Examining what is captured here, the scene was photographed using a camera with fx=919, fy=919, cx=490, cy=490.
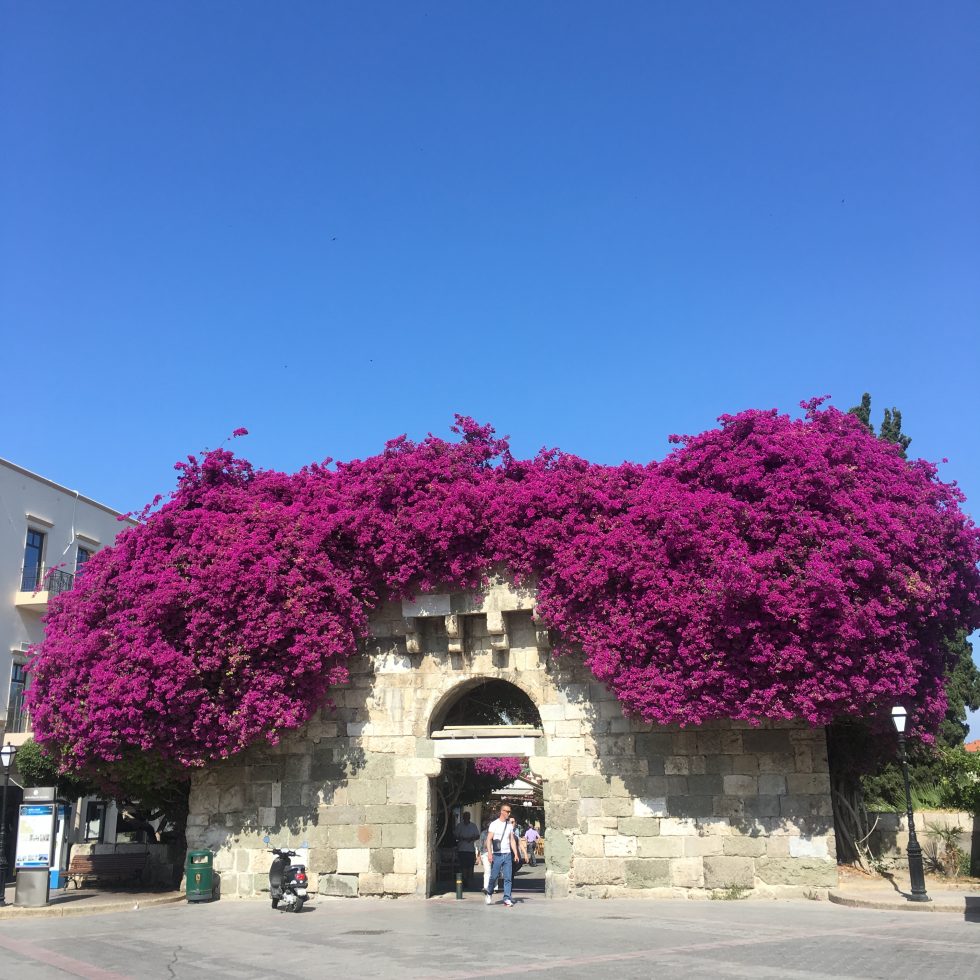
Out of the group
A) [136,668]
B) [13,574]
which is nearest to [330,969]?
[136,668]

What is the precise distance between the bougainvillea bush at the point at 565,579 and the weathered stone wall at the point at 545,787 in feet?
2.40

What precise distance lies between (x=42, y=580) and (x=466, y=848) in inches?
604

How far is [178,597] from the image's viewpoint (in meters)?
15.0

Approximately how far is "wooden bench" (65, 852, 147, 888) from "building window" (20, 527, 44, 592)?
29.7ft

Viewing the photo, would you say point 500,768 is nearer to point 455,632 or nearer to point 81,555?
point 455,632

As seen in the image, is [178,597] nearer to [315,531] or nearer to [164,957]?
[315,531]

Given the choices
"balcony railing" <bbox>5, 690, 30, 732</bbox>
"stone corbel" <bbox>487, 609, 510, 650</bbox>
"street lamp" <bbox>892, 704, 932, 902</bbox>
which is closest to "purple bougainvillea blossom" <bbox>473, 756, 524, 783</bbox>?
"stone corbel" <bbox>487, 609, 510, 650</bbox>

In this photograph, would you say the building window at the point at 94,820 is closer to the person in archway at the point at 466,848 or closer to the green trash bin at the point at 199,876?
the green trash bin at the point at 199,876

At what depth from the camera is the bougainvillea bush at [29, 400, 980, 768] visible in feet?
42.7

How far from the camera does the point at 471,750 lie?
1518 cm

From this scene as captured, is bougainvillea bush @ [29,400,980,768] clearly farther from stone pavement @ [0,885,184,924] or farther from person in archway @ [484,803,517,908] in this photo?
person in archway @ [484,803,517,908]

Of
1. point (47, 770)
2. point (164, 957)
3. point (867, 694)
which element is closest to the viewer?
point (164, 957)

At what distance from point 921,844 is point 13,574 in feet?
73.6

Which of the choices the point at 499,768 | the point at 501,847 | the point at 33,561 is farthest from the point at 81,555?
the point at 501,847
